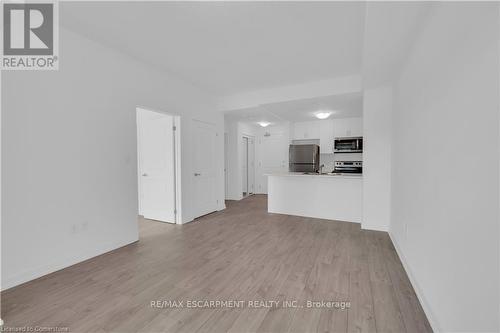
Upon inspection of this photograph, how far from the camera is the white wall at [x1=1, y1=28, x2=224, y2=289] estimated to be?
2.12 meters

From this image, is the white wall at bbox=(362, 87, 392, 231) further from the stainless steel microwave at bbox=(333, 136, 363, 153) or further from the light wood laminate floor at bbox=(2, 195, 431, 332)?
the stainless steel microwave at bbox=(333, 136, 363, 153)

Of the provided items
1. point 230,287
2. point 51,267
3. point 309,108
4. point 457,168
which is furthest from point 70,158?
point 309,108

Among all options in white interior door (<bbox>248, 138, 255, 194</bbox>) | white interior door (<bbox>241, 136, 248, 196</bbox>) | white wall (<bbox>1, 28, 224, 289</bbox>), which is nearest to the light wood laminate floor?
white wall (<bbox>1, 28, 224, 289</bbox>)

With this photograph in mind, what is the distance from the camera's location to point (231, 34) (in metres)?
2.59

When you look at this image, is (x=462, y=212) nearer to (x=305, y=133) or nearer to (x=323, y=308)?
(x=323, y=308)

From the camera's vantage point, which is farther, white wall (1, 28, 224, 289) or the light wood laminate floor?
white wall (1, 28, 224, 289)

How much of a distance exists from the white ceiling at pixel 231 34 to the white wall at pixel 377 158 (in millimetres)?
657

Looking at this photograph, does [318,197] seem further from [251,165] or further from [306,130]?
[251,165]

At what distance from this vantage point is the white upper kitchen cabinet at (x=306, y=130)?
6.59 metres

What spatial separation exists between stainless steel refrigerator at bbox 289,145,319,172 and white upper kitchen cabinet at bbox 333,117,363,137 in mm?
1337

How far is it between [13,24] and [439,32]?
3.77m

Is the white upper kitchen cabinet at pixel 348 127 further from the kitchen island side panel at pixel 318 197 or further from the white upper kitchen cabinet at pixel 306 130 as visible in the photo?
the kitchen island side panel at pixel 318 197

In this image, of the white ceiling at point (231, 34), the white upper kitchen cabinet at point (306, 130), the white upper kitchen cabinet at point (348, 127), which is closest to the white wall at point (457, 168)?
the white ceiling at point (231, 34)

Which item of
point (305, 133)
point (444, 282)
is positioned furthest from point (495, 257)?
point (305, 133)
